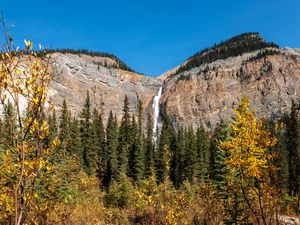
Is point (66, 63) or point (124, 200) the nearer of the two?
point (124, 200)


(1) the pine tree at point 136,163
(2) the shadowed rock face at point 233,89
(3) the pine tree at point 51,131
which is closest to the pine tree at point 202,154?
(1) the pine tree at point 136,163

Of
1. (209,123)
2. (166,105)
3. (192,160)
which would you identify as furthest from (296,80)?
(192,160)

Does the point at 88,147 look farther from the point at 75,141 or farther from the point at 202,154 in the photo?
the point at 202,154

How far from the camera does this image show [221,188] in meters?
15.4

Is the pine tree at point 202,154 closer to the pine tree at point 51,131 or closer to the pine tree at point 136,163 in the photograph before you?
the pine tree at point 136,163

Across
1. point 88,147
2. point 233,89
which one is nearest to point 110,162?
point 88,147

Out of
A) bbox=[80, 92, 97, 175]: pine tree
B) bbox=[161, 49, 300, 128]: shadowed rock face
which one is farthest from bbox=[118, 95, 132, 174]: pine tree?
bbox=[161, 49, 300, 128]: shadowed rock face

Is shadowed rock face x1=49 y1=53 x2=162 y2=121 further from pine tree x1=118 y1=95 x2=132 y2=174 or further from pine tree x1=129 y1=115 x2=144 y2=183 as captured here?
pine tree x1=129 y1=115 x2=144 y2=183

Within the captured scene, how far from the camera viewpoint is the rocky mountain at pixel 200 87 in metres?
102

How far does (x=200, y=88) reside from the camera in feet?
373

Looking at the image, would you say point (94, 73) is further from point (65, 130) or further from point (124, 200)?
point (124, 200)

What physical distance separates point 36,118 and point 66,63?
384ft

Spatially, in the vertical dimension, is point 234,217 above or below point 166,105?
below

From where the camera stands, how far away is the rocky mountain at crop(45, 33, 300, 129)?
102 meters
